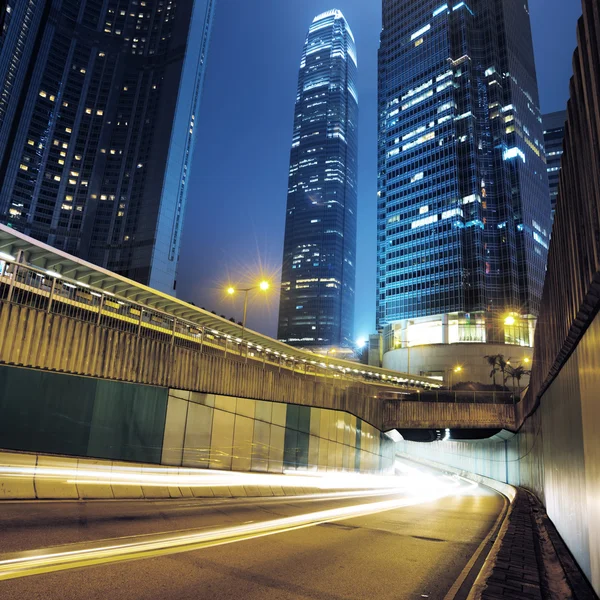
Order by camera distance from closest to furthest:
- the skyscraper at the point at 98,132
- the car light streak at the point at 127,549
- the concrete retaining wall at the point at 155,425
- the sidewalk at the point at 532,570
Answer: the sidewalk at the point at 532,570 < the car light streak at the point at 127,549 < the concrete retaining wall at the point at 155,425 < the skyscraper at the point at 98,132

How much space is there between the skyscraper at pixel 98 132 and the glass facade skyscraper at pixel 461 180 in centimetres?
8138

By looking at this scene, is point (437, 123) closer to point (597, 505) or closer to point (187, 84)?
point (187, 84)

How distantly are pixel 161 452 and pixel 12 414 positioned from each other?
5.73 meters

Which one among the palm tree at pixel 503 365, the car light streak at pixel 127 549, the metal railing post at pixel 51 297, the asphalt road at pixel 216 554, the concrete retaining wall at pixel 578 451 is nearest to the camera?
the asphalt road at pixel 216 554

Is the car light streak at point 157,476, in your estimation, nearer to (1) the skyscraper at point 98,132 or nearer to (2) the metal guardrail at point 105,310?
(2) the metal guardrail at point 105,310

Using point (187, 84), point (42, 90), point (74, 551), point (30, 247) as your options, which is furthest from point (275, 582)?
point (42, 90)

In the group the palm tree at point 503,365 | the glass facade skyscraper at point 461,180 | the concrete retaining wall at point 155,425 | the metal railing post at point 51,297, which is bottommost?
the concrete retaining wall at point 155,425

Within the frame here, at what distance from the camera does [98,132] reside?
609 feet

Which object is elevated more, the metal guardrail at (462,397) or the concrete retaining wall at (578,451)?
the metal guardrail at (462,397)

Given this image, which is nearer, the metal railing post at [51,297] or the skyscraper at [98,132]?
the metal railing post at [51,297]

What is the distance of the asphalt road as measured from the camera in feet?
18.6

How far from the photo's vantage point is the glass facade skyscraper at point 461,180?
12225cm

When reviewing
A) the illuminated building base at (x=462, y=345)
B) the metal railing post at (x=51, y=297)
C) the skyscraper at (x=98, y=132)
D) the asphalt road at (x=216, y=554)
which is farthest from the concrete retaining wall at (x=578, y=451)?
the skyscraper at (x=98, y=132)

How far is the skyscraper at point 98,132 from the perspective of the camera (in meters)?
164
